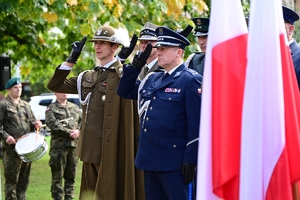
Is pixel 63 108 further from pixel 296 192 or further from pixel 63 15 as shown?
pixel 296 192

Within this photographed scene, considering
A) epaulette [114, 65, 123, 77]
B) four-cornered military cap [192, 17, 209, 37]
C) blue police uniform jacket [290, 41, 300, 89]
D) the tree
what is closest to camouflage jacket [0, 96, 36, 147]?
the tree

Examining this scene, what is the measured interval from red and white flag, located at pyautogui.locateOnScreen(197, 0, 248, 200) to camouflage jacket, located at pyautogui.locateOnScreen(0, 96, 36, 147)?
6835 millimetres

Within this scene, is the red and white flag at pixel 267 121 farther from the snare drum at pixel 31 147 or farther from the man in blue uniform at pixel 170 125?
the snare drum at pixel 31 147

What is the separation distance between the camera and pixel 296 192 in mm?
3490

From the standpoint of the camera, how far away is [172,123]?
5332 millimetres

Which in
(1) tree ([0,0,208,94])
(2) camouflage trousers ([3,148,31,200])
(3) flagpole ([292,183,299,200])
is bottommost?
(2) camouflage trousers ([3,148,31,200])

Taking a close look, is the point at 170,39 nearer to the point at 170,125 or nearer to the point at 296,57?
the point at 170,125

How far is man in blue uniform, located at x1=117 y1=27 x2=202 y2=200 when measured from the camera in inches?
207

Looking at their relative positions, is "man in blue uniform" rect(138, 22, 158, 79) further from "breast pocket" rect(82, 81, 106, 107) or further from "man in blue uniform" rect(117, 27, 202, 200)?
"man in blue uniform" rect(117, 27, 202, 200)

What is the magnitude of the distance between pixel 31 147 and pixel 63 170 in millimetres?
1127

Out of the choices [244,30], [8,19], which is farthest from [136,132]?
[8,19]

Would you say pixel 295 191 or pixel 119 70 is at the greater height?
pixel 119 70

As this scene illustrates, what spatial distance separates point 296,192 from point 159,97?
7.04ft

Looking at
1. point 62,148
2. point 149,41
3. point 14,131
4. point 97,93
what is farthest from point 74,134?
point 149,41
